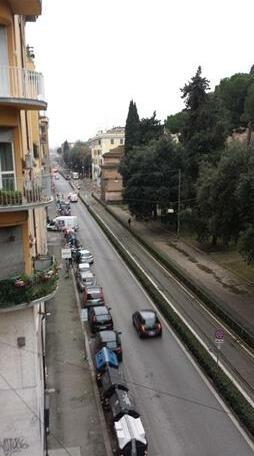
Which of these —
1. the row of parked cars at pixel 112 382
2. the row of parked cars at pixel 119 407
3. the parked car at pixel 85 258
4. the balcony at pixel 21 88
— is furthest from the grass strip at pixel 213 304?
the balcony at pixel 21 88

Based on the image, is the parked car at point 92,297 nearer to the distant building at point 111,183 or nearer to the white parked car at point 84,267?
the white parked car at point 84,267

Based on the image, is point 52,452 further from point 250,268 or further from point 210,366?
point 250,268

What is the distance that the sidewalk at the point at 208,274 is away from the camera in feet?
92.7

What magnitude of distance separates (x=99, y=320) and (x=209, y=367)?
702cm

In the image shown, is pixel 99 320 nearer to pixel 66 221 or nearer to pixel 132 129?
pixel 66 221

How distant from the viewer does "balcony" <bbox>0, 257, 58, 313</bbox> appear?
1239cm

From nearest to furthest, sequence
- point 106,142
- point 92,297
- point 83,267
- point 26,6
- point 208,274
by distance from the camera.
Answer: point 26,6, point 92,297, point 208,274, point 83,267, point 106,142

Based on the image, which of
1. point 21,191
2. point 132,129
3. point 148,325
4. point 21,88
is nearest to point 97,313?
point 148,325

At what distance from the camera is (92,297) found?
29312mm

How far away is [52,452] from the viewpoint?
1595 centimetres

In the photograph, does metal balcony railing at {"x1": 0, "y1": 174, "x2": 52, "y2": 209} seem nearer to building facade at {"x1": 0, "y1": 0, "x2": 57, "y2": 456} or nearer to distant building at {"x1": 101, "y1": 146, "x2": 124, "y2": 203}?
building facade at {"x1": 0, "y1": 0, "x2": 57, "y2": 456}

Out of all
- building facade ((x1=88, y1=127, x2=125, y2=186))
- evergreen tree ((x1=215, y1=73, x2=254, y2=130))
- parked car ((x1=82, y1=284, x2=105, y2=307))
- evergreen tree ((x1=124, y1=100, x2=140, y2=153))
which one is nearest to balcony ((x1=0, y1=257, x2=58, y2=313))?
parked car ((x1=82, y1=284, x2=105, y2=307))

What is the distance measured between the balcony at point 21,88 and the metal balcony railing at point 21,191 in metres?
1.93

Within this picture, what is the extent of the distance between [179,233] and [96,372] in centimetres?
3134
